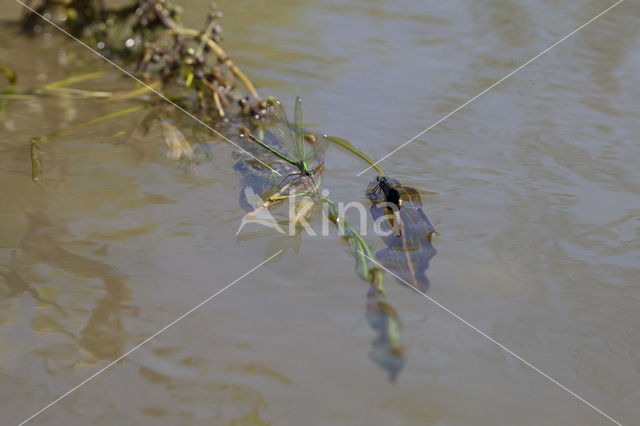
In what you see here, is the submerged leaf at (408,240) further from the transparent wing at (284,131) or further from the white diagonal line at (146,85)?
the white diagonal line at (146,85)

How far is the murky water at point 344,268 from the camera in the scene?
4.42 ft

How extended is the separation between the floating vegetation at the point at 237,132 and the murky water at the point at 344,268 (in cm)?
5

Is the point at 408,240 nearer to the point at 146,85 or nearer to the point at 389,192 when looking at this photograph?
the point at 389,192

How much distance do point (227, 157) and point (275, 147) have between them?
20 centimetres

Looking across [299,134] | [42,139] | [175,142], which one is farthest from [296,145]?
[42,139]

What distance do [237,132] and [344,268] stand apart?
1.06m

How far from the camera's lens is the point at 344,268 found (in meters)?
1.70

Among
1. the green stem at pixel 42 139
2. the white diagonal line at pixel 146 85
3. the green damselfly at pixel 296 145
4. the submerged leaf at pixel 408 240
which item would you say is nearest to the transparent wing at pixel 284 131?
the green damselfly at pixel 296 145

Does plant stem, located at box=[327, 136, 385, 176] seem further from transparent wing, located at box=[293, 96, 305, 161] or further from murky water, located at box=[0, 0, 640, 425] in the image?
transparent wing, located at box=[293, 96, 305, 161]

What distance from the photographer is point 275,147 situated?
2.30 m

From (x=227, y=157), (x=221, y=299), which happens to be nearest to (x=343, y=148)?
(x=227, y=157)

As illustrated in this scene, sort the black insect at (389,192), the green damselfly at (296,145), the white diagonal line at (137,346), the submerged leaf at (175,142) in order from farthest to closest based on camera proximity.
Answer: the submerged leaf at (175,142), the green damselfly at (296,145), the black insect at (389,192), the white diagonal line at (137,346)

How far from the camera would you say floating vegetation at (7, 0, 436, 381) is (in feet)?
5.58

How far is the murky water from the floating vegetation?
5cm
